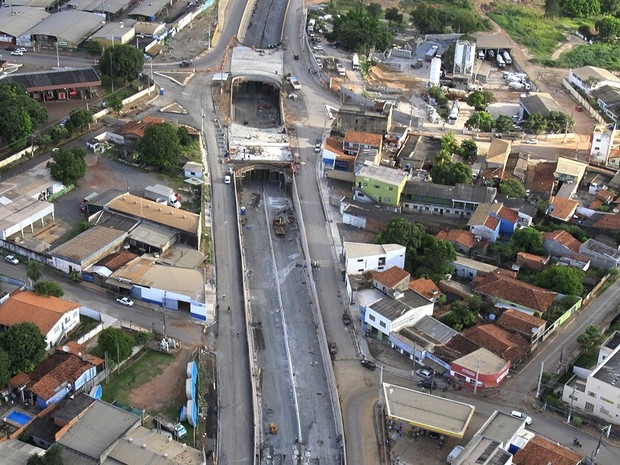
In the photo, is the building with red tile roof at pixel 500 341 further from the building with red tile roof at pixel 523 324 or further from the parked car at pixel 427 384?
the parked car at pixel 427 384

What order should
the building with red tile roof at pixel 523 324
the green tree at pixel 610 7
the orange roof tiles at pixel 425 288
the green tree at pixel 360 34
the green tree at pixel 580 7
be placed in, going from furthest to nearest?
the green tree at pixel 610 7, the green tree at pixel 580 7, the green tree at pixel 360 34, the orange roof tiles at pixel 425 288, the building with red tile roof at pixel 523 324

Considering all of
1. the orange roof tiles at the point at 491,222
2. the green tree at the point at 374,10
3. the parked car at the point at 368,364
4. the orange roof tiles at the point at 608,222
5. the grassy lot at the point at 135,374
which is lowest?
the parked car at the point at 368,364

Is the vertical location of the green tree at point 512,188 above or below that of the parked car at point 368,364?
above

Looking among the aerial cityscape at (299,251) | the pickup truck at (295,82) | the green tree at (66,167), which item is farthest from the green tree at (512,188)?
the green tree at (66,167)

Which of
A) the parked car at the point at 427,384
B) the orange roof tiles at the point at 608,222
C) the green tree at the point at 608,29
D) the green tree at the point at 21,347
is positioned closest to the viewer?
the green tree at the point at 21,347

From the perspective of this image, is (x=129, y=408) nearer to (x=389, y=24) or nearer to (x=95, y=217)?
(x=95, y=217)

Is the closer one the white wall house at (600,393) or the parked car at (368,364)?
the white wall house at (600,393)

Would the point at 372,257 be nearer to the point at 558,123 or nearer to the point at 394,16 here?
the point at 558,123
